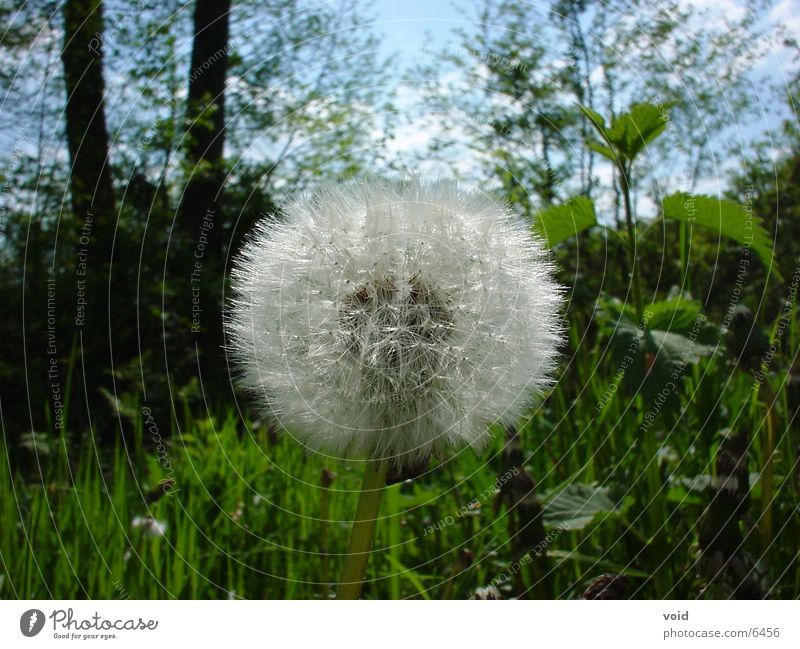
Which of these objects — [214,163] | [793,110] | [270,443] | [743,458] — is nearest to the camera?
[743,458]

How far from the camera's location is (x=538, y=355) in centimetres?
85

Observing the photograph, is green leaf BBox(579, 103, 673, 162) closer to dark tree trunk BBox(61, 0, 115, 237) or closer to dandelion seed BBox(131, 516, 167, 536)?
dandelion seed BBox(131, 516, 167, 536)

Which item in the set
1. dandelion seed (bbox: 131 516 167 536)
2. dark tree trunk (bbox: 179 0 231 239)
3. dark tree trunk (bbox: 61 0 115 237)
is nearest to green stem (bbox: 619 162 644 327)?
dark tree trunk (bbox: 179 0 231 239)

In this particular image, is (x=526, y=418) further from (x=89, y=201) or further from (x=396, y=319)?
(x=89, y=201)

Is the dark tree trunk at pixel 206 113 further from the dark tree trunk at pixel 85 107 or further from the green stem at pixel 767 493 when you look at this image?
the green stem at pixel 767 493

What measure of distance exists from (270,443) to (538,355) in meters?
1.48

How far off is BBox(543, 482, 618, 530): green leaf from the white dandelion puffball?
41 cm

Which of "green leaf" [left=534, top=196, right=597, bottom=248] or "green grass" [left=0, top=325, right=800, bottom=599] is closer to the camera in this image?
"green leaf" [left=534, top=196, right=597, bottom=248]

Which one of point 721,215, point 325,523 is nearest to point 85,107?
point 325,523

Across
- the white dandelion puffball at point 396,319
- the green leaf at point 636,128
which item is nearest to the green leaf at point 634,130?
the green leaf at point 636,128

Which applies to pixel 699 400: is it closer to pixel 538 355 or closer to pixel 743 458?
pixel 743 458

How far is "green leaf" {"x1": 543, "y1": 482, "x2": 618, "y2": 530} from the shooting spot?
3.84 feet

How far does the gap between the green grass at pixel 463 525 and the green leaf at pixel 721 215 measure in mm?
279

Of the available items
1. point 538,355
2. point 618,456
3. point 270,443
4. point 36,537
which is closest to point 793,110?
point 618,456
